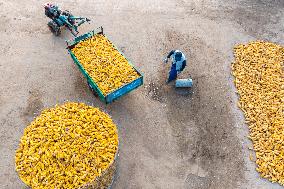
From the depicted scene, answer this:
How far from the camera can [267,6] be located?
19.7 metres

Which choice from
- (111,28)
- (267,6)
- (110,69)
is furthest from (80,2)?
(267,6)

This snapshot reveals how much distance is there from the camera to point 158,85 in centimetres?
1550

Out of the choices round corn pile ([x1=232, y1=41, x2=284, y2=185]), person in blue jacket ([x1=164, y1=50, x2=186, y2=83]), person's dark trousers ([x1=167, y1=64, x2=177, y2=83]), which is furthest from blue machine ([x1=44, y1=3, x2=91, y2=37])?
round corn pile ([x1=232, y1=41, x2=284, y2=185])

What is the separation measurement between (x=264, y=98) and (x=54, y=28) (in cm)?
1029

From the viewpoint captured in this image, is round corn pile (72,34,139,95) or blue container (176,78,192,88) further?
blue container (176,78,192,88)

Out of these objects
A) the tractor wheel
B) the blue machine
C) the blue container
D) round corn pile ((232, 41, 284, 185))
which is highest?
the blue machine

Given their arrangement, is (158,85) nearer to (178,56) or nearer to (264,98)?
(178,56)

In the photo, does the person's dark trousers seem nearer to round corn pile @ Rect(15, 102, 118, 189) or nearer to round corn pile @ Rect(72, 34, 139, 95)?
round corn pile @ Rect(72, 34, 139, 95)

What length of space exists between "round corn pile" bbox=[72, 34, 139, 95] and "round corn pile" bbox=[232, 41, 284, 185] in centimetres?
503

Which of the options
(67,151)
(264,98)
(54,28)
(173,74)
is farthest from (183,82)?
(54,28)

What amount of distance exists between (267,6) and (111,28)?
29.3 ft

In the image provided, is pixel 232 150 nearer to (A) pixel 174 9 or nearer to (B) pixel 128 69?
(B) pixel 128 69

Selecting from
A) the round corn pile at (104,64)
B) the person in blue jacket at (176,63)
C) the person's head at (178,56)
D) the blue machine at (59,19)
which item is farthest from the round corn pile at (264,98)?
the blue machine at (59,19)

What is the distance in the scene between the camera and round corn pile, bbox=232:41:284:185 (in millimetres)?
13059
